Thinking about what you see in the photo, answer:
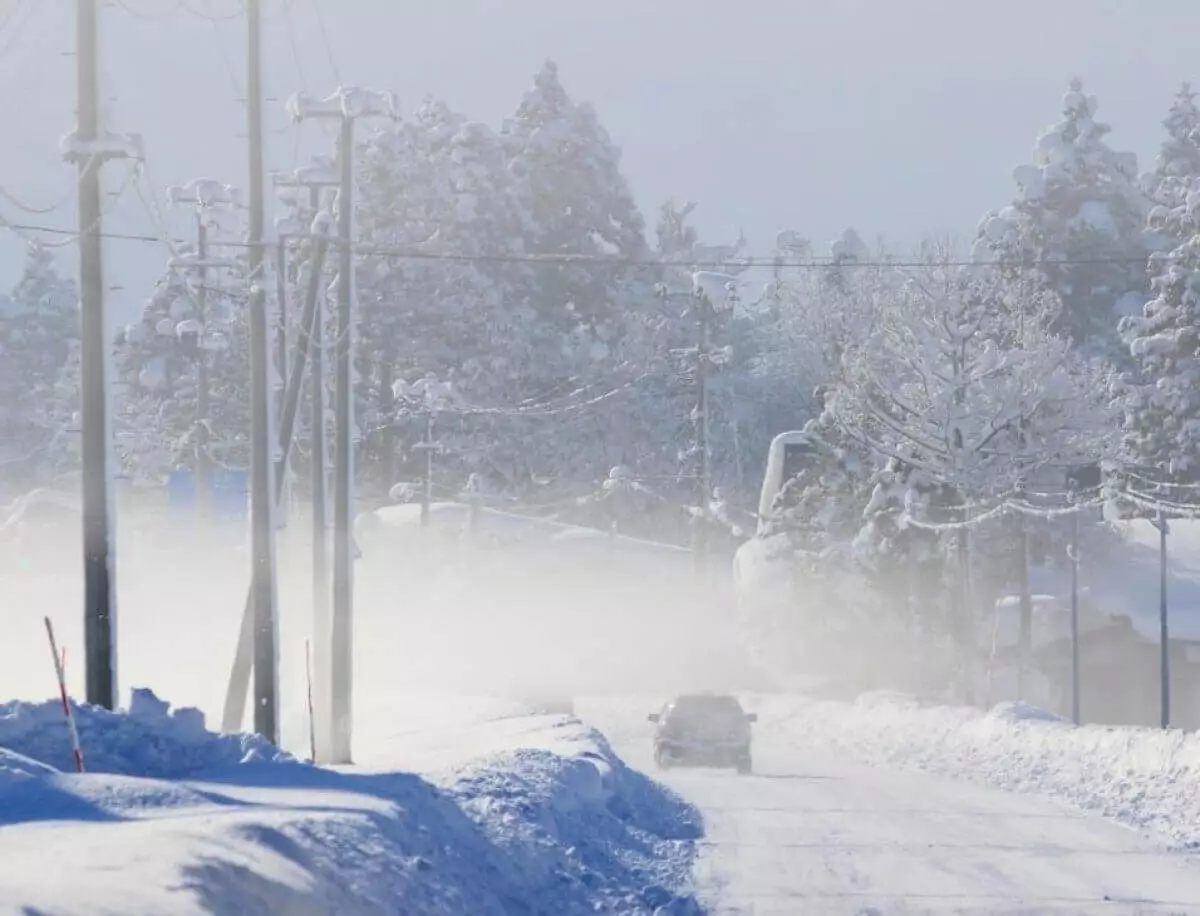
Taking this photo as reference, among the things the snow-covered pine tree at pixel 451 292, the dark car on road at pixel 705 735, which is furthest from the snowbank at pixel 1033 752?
the snow-covered pine tree at pixel 451 292

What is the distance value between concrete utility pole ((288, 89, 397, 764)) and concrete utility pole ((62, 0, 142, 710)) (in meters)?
10.0

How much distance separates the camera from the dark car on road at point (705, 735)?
3547 cm

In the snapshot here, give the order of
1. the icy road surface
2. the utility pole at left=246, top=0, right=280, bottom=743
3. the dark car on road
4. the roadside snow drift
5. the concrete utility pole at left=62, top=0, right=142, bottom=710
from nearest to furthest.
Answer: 1. the roadside snow drift
2. the icy road surface
3. the concrete utility pole at left=62, top=0, right=142, bottom=710
4. the utility pole at left=246, top=0, right=280, bottom=743
5. the dark car on road

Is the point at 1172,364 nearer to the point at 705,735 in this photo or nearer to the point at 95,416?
the point at 705,735

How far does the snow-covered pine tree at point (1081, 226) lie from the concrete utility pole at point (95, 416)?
6410cm

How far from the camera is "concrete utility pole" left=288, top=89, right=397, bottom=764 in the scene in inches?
1141

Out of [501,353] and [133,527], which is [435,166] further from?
[133,527]

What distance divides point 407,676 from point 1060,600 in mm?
22450

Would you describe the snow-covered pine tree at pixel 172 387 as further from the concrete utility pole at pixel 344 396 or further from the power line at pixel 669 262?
the concrete utility pole at pixel 344 396

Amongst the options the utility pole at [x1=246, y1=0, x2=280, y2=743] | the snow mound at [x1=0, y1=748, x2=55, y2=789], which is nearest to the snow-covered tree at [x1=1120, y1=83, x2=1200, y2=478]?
the utility pole at [x1=246, y1=0, x2=280, y2=743]

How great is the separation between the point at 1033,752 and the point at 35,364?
3357 inches

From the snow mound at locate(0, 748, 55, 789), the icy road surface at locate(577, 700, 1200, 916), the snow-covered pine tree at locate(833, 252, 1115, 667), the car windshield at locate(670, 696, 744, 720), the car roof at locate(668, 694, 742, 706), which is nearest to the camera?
the snow mound at locate(0, 748, 55, 789)

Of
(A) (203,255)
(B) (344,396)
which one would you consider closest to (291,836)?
(B) (344,396)

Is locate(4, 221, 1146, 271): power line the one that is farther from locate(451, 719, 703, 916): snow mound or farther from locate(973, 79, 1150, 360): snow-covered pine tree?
locate(451, 719, 703, 916): snow mound
